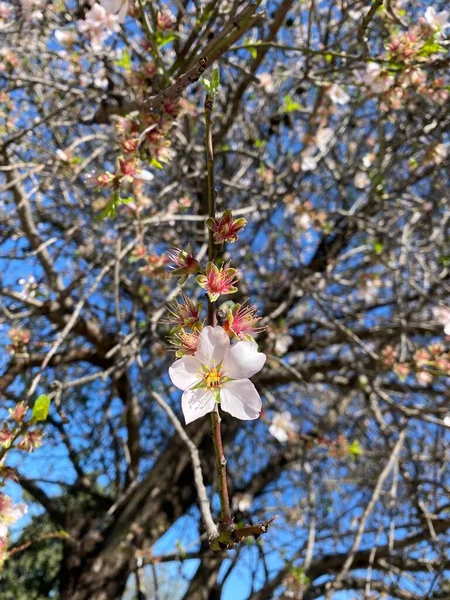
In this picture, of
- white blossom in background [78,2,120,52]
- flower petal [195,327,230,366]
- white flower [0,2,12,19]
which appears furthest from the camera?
white flower [0,2,12,19]

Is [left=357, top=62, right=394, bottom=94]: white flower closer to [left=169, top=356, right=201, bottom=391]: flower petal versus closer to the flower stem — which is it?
the flower stem

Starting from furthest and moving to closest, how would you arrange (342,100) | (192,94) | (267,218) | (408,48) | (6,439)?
(192,94)
(267,218)
(342,100)
(408,48)
(6,439)

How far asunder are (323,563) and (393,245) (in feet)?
6.94

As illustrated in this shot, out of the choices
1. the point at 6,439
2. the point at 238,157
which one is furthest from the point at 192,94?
the point at 6,439

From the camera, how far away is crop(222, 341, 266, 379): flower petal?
0.91 m

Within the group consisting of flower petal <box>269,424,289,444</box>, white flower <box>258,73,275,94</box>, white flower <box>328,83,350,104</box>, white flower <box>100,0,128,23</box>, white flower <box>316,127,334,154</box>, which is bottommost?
flower petal <box>269,424,289,444</box>

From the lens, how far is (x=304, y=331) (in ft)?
13.8

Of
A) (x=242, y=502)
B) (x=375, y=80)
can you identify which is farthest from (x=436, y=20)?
(x=242, y=502)

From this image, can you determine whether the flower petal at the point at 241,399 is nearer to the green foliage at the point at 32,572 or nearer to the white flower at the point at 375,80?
the white flower at the point at 375,80

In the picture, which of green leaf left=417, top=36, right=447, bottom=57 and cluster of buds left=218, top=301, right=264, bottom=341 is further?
green leaf left=417, top=36, right=447, bottom=57

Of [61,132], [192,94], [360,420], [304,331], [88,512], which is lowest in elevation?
[88,512]

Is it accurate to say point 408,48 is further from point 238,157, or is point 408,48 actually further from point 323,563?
point 323,563

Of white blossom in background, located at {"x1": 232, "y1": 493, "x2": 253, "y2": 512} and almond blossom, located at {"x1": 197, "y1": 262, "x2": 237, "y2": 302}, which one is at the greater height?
white blossom in background, located at {"x1": 232, "y1": 493, "x2": 253, "y2": 512}

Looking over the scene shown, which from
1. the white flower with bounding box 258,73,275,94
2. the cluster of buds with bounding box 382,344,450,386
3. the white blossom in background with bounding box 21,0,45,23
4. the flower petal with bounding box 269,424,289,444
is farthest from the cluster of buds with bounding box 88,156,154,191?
the flower petal with bounding box 269,424,289,444
